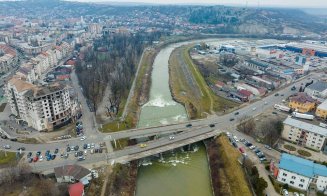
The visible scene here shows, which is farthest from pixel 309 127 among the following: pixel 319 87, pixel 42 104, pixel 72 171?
pixel 42 104

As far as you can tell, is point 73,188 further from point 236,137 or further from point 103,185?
point 236,137

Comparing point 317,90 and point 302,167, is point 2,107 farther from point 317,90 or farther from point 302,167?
point 317,90

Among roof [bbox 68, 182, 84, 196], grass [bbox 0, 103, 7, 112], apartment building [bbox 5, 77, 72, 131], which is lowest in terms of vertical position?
grass [bbox 0, 103, 7, 112]

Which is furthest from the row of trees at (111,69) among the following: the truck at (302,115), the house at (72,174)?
the truck at (302,115)

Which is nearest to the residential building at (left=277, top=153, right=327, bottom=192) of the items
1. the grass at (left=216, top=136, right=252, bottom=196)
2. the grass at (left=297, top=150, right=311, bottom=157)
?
the grass at (left=216, top=136, right=252, bottom=196)

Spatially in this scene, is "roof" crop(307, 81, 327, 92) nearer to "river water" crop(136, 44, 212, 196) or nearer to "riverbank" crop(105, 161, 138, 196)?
"river water" crop(136, 44, 212, 196)
